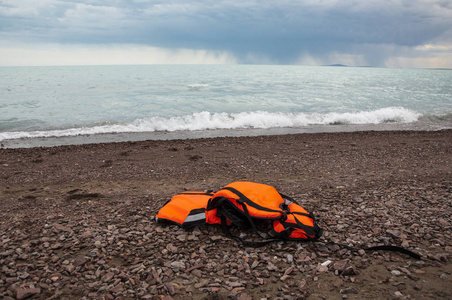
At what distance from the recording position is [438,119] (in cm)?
1956

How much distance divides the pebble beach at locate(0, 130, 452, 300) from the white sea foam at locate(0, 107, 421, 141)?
7.03 metres

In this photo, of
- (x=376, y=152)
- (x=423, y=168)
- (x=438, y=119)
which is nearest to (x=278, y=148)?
(x=376, y=152)

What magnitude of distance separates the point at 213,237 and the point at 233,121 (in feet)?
44.2

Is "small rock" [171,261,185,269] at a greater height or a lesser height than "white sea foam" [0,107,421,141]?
lesser

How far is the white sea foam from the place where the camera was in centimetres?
1485

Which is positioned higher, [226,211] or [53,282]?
[226,211]

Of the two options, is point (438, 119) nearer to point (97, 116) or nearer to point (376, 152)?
point (376, 152)

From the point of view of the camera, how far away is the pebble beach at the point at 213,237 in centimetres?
307

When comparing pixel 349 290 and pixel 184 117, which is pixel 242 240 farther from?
pixel 184 117

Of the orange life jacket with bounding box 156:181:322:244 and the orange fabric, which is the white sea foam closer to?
the orange fabric

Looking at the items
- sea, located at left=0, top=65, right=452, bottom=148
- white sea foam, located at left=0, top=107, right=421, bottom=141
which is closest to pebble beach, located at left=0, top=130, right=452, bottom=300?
sea, located at left=0, top=65, right=452, bottom=148

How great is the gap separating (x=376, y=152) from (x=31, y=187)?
978 centimetres

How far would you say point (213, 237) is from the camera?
13.2 ft

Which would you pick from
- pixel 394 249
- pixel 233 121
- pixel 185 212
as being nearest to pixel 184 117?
pixel 233 121
